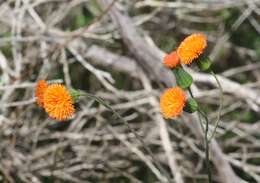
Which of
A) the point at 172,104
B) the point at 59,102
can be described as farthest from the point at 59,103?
the point at 172,104

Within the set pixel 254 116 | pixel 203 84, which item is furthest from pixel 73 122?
pixel 254 116

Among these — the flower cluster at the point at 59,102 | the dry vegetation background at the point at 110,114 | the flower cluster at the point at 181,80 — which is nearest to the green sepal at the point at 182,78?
the flower cluster at the point at 181,80

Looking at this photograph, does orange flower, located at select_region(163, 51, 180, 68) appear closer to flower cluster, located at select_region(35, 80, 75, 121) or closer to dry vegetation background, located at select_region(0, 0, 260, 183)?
flower cluster, located at select_region(35, 80, 75, 121)

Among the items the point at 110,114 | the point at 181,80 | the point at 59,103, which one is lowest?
the point at 59,103

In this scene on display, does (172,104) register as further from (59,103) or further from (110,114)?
(110,114)

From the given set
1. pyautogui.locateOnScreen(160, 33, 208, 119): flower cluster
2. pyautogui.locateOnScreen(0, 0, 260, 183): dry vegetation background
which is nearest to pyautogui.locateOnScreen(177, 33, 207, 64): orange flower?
→ pyautogui.locateOnScreen(160, 33, 208, 119): flower cluster

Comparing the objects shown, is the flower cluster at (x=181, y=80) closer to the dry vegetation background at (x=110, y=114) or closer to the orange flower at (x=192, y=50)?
the orange flower at (x=192, y=50)

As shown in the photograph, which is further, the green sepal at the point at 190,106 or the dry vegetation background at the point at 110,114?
the dry vegetation background at the point at 110,114
